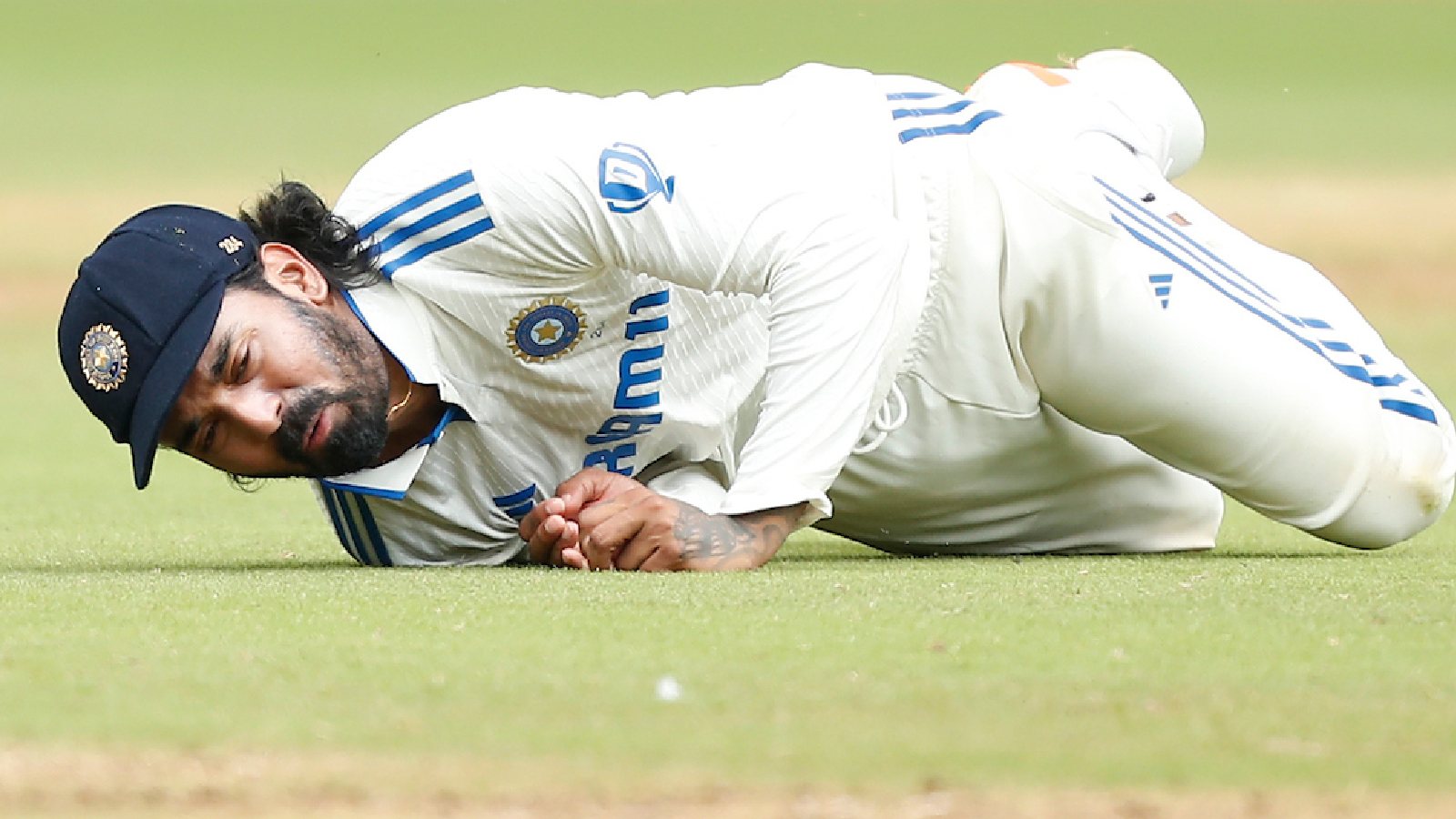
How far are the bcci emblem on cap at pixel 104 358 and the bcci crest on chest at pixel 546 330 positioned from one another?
1.33 ft

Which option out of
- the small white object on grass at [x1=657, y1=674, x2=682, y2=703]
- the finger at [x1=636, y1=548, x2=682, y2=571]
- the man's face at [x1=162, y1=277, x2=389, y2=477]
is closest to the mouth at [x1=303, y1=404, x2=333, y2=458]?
the man's face at [x1=162, y1=277, x2=389, y2=477]

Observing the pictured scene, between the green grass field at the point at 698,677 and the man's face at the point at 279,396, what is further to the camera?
the man's face at the point at 279,396

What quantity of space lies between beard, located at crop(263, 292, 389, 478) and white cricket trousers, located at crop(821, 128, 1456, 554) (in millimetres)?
618

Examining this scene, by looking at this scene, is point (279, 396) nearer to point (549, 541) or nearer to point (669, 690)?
point (549, 541)

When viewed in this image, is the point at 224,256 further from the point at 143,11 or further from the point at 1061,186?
the point at 143,11

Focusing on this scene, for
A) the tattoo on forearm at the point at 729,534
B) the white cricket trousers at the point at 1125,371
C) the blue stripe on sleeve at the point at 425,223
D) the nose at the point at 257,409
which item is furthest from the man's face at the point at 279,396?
the white cricket trousers at the point at 1125,371

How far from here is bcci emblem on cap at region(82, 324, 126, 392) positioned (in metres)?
1.95

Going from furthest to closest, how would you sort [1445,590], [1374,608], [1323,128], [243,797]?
[1323,128] < [1445,590] < [1374,608] < [243,797]

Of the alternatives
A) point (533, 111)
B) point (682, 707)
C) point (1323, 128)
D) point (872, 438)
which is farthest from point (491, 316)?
point (1323, 128)

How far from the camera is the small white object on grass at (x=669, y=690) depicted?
1413mm

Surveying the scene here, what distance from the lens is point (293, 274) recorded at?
210cm

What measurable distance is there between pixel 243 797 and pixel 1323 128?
41.1 ft

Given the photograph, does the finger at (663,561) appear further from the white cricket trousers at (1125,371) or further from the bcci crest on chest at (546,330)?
the white cricket trousers at (1125,371)

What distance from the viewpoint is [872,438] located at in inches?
92.3
